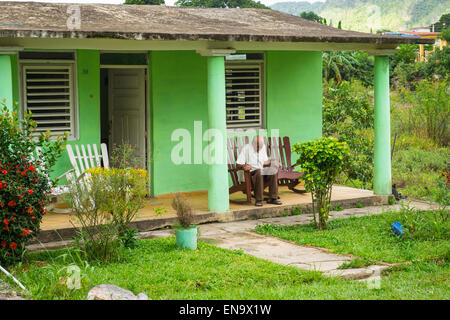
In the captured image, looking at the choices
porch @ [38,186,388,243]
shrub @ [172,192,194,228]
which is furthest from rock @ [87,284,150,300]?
porch @ [38,186,388,243]

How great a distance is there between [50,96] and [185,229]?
13.5ft

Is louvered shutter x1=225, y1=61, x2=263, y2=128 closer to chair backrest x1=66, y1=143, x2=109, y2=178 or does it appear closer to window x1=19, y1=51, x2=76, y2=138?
chair backrest x1=66, y1=143, x2=109, y2=178

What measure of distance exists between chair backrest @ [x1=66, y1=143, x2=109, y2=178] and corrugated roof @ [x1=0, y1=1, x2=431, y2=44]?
7.00 feet

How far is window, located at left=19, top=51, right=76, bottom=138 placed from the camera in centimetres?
1055

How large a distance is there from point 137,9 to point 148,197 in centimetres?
342

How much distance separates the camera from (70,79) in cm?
1085

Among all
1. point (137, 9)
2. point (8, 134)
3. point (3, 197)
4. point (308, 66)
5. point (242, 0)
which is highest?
point (242, 0)

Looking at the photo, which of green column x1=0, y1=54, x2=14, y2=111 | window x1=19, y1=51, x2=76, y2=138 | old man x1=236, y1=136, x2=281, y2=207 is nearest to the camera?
green column x1=0, y1=54, x2=14, y2=111

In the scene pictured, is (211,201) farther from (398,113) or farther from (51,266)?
(398,113)

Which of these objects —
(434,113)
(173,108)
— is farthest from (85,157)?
(434,113)

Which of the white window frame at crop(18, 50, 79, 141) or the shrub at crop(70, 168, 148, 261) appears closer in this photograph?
the shrub at crop(70, 168, 148, 261)

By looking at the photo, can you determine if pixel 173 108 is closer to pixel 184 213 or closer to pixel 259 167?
pixel 259 167

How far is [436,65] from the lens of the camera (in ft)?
107
